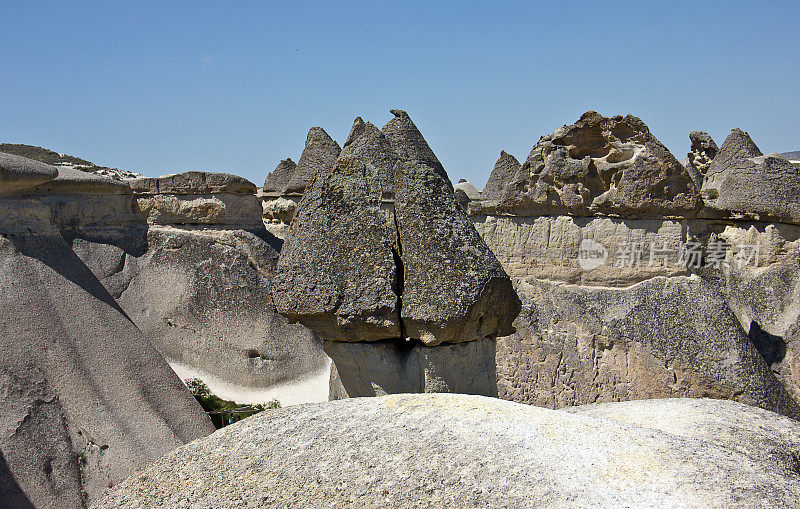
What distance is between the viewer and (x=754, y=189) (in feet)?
21.4

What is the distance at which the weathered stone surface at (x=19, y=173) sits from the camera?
443cm

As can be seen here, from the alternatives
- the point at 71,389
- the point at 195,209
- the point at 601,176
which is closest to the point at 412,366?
the point at 71,389

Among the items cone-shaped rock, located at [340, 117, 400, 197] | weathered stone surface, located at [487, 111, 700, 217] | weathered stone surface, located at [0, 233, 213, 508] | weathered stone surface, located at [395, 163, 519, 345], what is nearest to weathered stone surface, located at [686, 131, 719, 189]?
weathered stone surface, located at [487, 111, 700, 217]

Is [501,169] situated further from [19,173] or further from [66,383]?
[66,383]

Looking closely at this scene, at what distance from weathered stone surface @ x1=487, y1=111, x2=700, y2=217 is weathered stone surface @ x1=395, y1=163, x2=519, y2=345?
206 cm

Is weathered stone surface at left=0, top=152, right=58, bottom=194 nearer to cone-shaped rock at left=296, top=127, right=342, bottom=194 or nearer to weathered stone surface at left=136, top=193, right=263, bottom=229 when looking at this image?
weathered stone surface at left=136, top=193, right=263, bottom=229

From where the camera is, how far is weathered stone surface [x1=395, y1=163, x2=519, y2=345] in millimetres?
3473

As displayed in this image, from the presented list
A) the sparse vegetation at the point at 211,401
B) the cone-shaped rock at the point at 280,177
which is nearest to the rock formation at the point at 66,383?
the sparse vegetation at the point at 211,401

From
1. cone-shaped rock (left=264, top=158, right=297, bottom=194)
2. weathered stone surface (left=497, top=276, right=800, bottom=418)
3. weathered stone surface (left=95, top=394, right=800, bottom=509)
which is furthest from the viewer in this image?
cone-shaped rock (left=264, top=158, right=297, bottom=194)

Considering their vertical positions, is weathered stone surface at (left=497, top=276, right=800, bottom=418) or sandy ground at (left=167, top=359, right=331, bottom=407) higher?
weathered stone surface at (left=497, top=276, right=800, bottom=418)

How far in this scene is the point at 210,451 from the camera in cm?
287

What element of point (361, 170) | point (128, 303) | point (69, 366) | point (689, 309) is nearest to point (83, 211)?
point (128, 303)

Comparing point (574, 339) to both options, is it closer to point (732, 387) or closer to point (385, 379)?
point (732, 387)

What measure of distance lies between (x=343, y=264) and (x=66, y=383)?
1.82m
